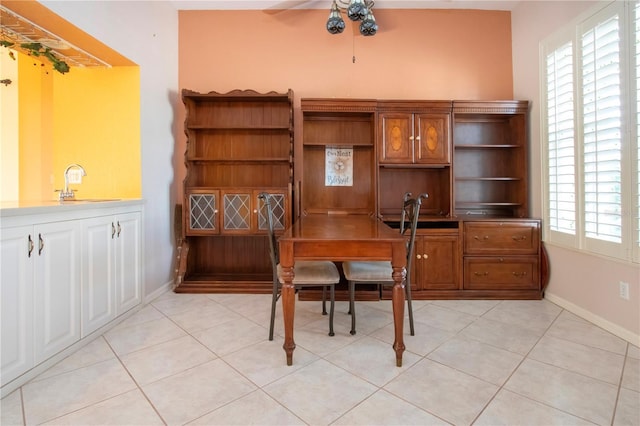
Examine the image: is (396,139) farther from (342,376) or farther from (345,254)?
(342,376)

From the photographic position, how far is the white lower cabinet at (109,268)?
2062 mm

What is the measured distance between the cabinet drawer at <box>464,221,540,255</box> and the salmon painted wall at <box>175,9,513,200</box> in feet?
5.11

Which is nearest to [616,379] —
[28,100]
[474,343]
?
[474,343]

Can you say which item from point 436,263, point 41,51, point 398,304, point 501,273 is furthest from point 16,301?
point 501,273

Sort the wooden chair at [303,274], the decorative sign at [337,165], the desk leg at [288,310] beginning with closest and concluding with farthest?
1. the desk leg at [288,310]
2. the wooden chair at [303,274]
3. the decorative sign at [337,165]

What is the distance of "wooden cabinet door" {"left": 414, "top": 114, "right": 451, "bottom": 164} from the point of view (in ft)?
10.1

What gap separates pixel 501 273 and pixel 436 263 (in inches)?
25.0

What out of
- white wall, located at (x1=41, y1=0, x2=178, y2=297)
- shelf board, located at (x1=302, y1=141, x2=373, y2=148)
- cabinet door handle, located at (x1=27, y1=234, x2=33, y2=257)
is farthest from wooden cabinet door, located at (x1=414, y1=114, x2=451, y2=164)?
cabinet door handle, located at (x1=27, y1=234, x2=33, y2=257)

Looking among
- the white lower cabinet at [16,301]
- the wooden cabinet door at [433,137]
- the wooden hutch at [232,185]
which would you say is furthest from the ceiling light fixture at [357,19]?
the white lower cabinet at [16,301]

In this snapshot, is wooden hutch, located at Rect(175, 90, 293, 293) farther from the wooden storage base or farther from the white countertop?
the white countertop

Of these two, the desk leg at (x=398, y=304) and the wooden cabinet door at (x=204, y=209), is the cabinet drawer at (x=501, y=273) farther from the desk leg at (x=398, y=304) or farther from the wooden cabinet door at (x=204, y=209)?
the wooden cabinet door at (x=204, y=209)

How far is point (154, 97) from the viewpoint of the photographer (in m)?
2.99

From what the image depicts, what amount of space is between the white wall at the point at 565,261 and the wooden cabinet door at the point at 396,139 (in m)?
1.25

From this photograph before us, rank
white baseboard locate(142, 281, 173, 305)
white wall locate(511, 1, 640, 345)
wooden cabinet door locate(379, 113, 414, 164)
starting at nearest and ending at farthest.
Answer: white wall locate(511, 1, 640, 345), white baseboard locate(142, 281, 173, 305), wooden cabinet door locate(379, 113, 414, 164)
